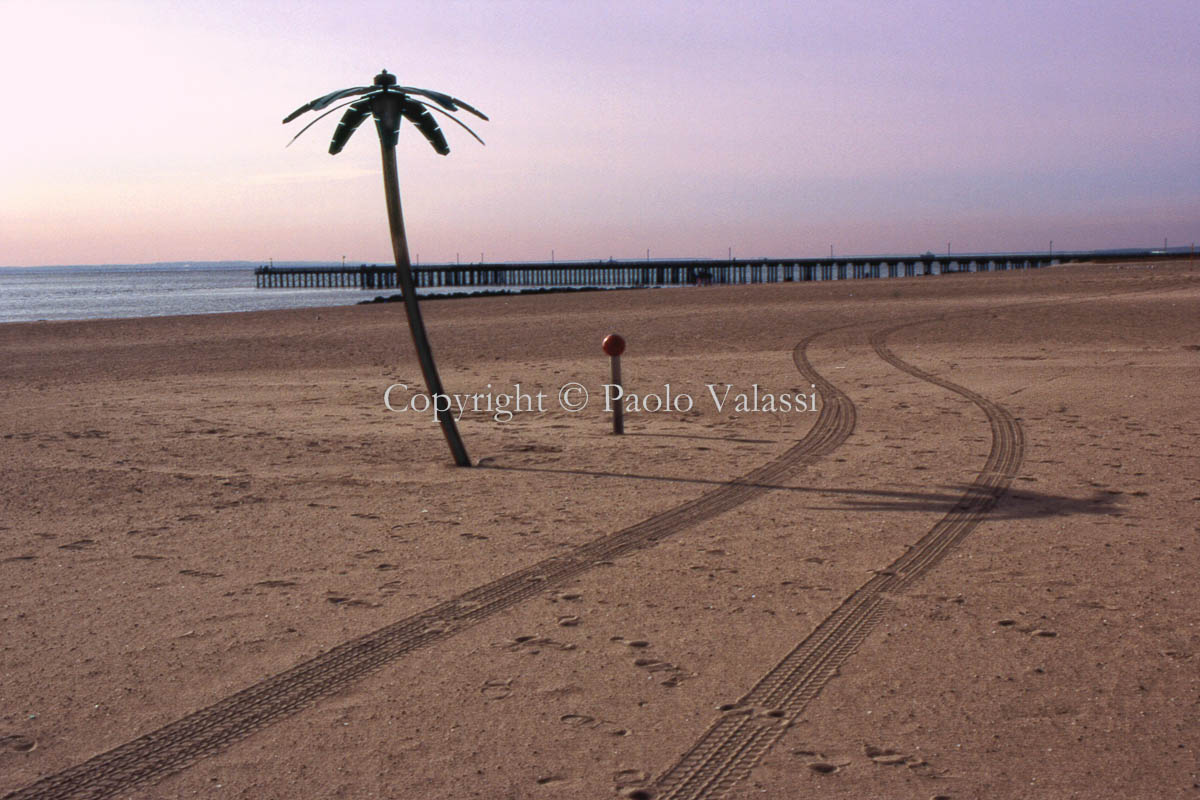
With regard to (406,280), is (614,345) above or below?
below

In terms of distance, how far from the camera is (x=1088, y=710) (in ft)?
13.2

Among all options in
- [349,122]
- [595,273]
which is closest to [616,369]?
[349,122]

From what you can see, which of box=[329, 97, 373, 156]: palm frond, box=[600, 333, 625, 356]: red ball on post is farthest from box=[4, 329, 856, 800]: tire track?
box=[329, 97, 373, 156]: palm frond

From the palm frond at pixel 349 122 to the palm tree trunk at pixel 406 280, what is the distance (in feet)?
0.84

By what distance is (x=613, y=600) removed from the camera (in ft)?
18.0

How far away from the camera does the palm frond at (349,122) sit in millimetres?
9023

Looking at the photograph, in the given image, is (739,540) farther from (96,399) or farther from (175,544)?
(96,399)

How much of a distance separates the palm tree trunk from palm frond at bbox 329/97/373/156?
10.0 inches

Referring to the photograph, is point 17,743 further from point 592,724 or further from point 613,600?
point 613,600

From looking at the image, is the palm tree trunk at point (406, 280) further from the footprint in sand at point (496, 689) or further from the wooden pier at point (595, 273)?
the wooden pier at point (595, 273)

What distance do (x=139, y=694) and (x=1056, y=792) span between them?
351 centimetres

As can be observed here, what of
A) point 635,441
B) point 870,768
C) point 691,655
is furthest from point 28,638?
point 635,441

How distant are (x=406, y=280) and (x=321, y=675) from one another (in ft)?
17.5

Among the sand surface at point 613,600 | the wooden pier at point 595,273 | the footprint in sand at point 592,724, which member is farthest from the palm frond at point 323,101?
the wooden pier at point 595,273
